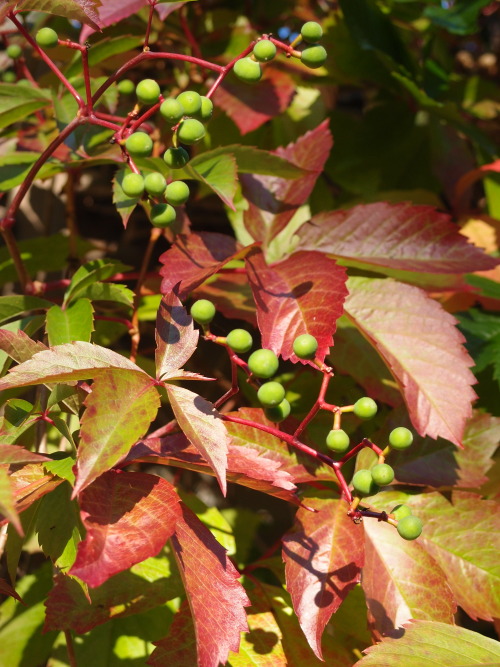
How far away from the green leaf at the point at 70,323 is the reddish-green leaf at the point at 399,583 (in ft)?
1.57

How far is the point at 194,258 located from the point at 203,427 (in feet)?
1.18

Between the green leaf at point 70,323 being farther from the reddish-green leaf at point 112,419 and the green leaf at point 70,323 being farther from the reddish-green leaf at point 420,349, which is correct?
the reddish-green leaf at point 420,349

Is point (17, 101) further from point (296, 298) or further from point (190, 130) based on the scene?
point (296, 298)

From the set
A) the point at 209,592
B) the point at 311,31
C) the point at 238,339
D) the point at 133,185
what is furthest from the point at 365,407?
the point at 311,31

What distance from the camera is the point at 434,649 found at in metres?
0.78

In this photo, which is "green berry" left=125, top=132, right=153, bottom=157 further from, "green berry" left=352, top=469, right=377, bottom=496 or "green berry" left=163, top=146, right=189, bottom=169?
"green berry" left=352, top=469, right=377, bottom=496

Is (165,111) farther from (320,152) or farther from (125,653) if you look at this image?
(125,653)

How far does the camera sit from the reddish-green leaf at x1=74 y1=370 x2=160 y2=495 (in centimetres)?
66

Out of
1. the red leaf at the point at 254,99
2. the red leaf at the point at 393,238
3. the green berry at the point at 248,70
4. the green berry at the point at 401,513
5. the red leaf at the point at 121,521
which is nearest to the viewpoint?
the red leaf at the point at 121,521

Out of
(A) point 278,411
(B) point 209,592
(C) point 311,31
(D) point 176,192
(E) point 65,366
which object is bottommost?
(B) point 209,592

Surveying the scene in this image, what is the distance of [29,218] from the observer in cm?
162

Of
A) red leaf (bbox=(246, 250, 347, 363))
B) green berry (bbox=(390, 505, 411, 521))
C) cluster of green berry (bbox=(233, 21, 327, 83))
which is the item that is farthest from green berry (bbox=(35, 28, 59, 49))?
green berry (bbox=(390, 505, 411, 521))

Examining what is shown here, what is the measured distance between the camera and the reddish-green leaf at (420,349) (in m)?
0.92

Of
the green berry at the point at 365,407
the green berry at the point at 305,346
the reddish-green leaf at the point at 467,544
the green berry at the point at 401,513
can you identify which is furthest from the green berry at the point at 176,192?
the reddish-green leaf at the point at 467,544
